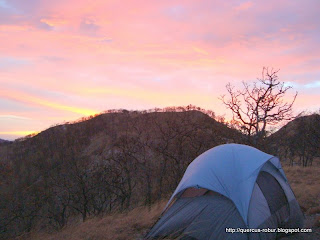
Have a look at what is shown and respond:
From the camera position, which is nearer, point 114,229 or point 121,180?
point 114,229

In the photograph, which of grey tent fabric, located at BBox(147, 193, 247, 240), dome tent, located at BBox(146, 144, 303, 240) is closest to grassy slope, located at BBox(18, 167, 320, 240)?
dome tent, located at BBox(146, 144, 303, 240)

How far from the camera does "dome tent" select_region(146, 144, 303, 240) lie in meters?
5.64

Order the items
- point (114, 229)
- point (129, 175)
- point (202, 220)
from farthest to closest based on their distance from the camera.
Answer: point (129, 175)
point (114, 229)
point (202, 220)

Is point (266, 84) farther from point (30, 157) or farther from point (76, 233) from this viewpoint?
point (30, 157)

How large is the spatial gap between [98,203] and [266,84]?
14.5 metres

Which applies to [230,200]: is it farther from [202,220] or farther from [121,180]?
[121,180]

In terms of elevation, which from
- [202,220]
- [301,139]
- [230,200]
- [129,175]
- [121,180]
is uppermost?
[301,139]

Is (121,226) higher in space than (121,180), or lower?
higher

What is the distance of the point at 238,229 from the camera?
18.0 ft

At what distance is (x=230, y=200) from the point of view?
582 centimetres

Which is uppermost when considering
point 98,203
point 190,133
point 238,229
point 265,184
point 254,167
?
point 190,133

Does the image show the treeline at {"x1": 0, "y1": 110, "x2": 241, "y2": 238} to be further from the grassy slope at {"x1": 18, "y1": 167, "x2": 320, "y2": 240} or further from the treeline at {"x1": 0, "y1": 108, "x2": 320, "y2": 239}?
the grassy slope at {"x1": 18, "y1": 167, "x2": 320, "y2": 240}

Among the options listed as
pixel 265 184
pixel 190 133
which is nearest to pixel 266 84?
pixel 190 133

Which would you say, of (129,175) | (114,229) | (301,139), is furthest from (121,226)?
(301,139)
